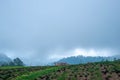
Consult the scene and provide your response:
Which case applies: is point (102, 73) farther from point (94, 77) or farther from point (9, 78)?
point (9, 78)

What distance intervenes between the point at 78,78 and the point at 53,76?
20.9ft

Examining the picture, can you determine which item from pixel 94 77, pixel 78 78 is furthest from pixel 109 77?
pixel 78 78

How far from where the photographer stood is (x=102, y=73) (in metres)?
47.8

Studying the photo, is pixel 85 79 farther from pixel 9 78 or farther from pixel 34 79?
pixel 9 78

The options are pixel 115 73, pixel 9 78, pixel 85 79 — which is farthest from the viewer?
pixel 9 78

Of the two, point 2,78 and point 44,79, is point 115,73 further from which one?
point 2,78

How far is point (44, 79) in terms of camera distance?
4559 cm

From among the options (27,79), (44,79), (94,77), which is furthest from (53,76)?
(94,77)

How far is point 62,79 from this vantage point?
4447 cm

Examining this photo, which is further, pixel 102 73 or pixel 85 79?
pixel 102 73

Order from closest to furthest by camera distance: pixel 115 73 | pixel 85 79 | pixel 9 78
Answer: pixel 85 79 < pixel 115 73 < pixel 9 78

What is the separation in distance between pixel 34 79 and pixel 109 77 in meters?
17.3

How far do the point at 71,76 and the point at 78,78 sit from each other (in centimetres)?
217

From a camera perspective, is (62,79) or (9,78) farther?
(9,78)
